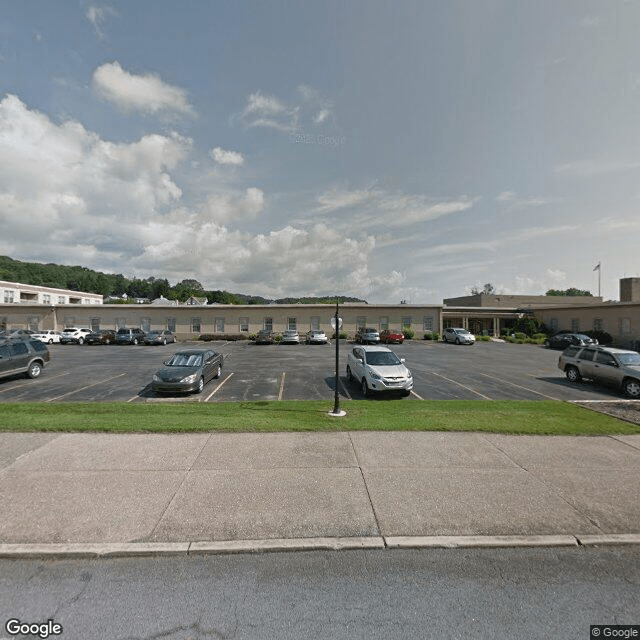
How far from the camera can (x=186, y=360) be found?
44.2 feet

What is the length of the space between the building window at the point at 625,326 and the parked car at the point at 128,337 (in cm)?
4863

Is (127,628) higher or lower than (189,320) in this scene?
lower

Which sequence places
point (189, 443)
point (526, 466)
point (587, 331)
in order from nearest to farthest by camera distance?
point (526, 466) → point (189, 443) → point (587, 331)

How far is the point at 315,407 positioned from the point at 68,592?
7.09m

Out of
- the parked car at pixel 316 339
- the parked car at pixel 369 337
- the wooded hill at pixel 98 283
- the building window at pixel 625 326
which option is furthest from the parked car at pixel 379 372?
the wooded hill at pixel 98 283

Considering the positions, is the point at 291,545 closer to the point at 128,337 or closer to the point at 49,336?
the point at 128,337

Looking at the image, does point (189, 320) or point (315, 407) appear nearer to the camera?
point (315, 407)

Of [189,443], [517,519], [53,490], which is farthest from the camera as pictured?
[189,443]

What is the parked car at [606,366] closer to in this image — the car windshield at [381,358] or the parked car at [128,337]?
A: the car windshield at [381,358]

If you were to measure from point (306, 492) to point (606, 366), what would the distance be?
14371 millimetres

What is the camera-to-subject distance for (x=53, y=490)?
5.00 metres

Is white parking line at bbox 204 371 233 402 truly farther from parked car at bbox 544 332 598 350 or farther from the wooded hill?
the wooded hill

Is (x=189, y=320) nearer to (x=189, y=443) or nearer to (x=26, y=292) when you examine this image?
(x=189, y=443)

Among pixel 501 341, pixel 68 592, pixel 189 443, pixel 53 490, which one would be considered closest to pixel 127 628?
pixel 68 592
